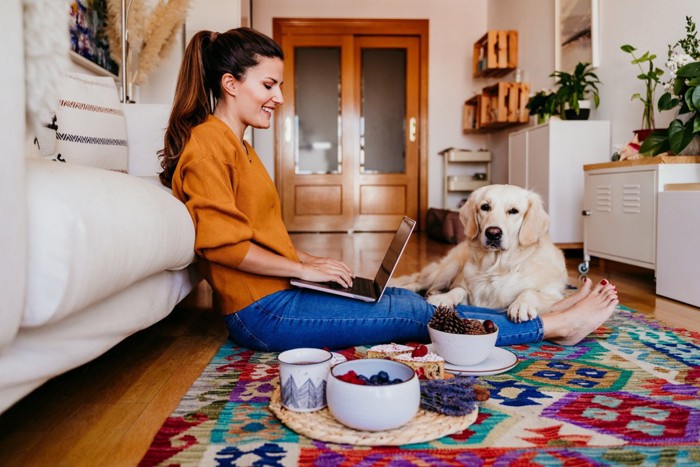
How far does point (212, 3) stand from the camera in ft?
13.0

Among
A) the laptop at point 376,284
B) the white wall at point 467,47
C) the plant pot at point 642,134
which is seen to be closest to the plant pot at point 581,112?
the white wall at point 467,47

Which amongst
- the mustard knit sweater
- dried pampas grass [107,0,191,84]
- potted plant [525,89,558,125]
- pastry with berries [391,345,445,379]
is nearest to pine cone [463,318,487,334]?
pastry with berries [391,345,445,379]

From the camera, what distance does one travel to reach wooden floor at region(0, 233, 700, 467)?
92cm

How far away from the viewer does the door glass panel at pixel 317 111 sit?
6.32m

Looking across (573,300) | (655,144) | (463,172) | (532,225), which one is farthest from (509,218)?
(463,172)

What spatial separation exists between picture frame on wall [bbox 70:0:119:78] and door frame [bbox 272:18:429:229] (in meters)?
3.17

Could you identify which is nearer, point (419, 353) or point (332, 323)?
point (419, 353)

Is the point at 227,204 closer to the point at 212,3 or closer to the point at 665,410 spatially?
the point at 665,410

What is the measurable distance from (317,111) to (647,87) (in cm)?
390

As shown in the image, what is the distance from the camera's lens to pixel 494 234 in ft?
6.09

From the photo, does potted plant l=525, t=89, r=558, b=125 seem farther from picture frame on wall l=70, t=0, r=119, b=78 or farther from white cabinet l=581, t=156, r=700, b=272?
picture frame on wall l=70, t=0, r=119, b=78

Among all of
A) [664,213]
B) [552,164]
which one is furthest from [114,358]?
[552,164]

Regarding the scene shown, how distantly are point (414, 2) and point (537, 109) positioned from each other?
2.74 metres

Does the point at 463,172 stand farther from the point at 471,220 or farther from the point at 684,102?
the point at 471,220
